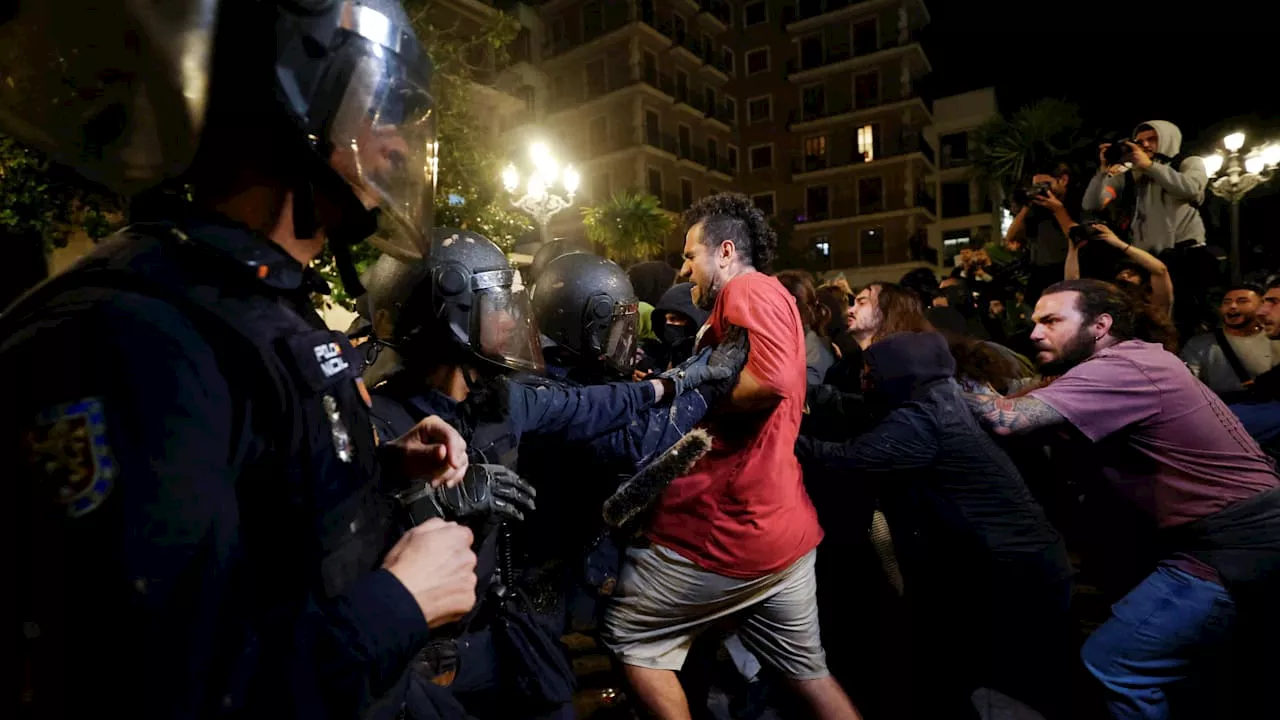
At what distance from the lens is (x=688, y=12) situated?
4331cm

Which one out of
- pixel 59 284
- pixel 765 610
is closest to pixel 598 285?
pixel 765 610

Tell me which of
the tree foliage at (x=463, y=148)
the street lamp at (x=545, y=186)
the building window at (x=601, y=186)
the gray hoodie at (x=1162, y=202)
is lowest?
the gray hoodie at (x=1162, y=202)

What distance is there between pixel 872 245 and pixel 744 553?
42534 millimetres

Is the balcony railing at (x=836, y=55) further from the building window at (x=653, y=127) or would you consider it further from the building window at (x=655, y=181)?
Answer: the building window at (x=655, y=181)

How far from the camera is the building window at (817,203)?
43312 millimetres

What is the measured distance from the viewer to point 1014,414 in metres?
3.20

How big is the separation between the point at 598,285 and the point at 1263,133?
877 inches

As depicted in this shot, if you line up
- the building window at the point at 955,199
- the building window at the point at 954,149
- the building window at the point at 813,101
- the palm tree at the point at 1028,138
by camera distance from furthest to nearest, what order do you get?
the building window at the point at 955,199 → the building window at the point at 954,149 → the building window at the point at 813,101 → the palm tree at the point at 1028,138

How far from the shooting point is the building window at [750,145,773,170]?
45781 mm

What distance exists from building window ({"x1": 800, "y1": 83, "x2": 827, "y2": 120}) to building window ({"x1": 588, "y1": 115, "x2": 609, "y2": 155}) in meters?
14.1

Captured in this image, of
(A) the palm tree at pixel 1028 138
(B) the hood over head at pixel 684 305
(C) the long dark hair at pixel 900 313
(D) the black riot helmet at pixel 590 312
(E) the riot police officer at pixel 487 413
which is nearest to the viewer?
(E) the riot police officer at pixel 487 413

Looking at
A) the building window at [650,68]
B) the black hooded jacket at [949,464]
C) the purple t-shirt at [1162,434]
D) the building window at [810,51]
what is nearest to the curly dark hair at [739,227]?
the black hooded jacket at [949,464]

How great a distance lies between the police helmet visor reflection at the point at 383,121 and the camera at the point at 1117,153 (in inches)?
274

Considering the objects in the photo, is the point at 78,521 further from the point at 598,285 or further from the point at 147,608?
the point at 598,285
